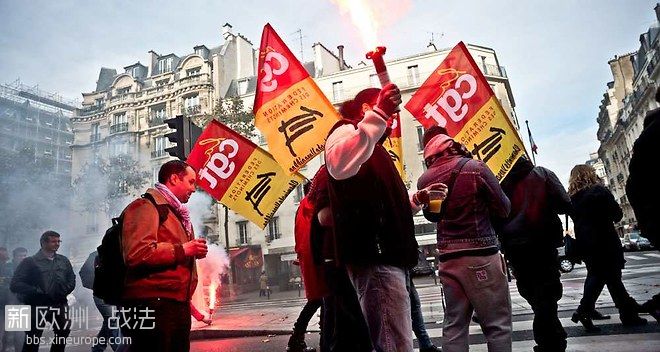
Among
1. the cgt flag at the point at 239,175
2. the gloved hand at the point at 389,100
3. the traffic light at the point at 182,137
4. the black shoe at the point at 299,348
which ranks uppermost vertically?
the traffic light at the point at 182,137

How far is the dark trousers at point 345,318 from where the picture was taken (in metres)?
2.32

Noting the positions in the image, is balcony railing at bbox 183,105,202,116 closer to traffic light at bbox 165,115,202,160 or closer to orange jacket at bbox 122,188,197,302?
traffic light at bbox 165,115,202,160

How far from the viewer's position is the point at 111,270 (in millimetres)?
2494

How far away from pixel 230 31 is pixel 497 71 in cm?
2584

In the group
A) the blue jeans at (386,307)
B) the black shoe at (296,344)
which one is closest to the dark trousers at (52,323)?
the black shoe at (296,344)

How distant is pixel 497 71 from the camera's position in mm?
35594

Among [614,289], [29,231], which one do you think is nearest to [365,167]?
[614,289]

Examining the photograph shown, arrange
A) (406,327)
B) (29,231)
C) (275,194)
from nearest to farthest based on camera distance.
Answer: (406,327)
(275,194)
(29,231)

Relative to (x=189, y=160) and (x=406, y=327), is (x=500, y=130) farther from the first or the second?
(x=189, y=160)

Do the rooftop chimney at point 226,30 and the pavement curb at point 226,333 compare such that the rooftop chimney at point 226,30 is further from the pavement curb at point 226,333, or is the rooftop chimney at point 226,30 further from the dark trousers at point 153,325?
the dark trousers at point 153,325

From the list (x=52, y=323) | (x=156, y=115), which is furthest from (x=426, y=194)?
(x=156, y=115)

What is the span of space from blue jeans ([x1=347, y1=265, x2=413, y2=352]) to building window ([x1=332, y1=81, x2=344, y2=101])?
33269 mm

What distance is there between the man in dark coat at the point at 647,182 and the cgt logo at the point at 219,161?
5175 millimetres

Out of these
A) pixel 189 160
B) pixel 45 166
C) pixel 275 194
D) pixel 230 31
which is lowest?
pixel 275 194
